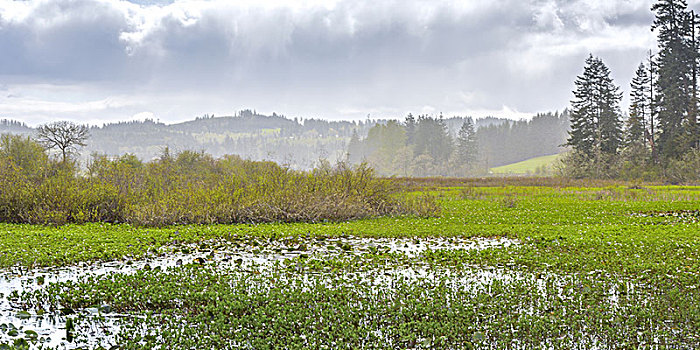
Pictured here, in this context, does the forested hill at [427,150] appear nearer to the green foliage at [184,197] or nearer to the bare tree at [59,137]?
the bare tree at [59,137]

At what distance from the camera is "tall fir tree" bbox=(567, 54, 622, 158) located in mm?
61188

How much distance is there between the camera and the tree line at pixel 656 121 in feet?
167


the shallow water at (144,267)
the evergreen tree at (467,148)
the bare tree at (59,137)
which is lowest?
the shallow water at (144,267)

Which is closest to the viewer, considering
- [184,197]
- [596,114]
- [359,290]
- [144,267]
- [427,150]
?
[359,290]

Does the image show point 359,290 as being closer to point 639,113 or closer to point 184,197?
point 184,197

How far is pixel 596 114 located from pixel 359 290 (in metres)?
63.8

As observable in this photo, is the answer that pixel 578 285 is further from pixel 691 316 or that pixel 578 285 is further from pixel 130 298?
pixel 130 298

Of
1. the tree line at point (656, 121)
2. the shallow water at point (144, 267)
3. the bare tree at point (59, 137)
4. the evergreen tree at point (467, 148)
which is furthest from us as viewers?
the evergreen tree at point (467, 148)

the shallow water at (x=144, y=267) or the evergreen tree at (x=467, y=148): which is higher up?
the evergreen tree at (x=467, y=148)

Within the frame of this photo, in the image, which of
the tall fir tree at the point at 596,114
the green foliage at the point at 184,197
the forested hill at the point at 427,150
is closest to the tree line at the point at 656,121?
the tall fir tree at the point at 596,114

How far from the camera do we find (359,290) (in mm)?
8844

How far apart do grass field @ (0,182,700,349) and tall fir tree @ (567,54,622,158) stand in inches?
1956

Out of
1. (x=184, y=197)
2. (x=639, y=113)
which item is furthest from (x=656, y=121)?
(x=184, y=197)

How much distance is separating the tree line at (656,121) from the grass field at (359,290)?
4139 centimetres
